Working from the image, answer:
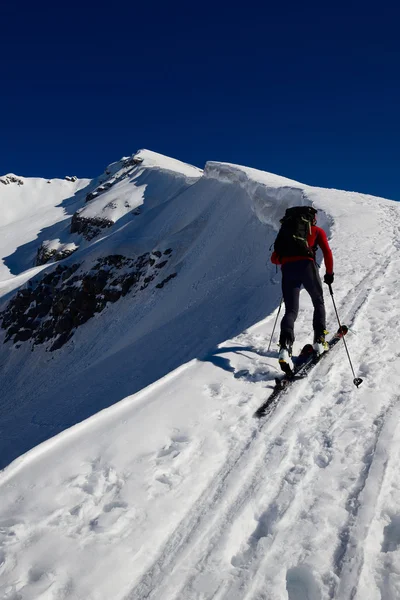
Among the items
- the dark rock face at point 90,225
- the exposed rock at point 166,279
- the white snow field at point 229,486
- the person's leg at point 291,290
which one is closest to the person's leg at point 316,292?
the person's leg at point 291,290

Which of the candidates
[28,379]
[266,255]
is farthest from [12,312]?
[266,255]

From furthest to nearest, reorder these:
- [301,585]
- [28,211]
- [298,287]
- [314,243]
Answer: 1. [28,211]
2. [314,243]
3. [298,287]
4. [301,585]

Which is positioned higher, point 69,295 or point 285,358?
point 69,295

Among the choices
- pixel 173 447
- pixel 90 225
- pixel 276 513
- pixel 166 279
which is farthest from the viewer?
pixel 90 225

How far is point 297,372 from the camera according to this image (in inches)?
186

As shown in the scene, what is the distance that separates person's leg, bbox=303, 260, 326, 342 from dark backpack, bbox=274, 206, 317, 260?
205 millimetres

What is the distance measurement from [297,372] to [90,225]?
64157 mm

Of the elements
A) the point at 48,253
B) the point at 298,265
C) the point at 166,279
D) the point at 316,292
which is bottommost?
the point at 316,292

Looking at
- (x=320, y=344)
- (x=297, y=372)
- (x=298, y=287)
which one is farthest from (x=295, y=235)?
(x=297, y=372)

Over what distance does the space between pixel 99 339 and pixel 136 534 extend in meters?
26.2

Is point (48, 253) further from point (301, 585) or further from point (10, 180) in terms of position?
point (10, 180)

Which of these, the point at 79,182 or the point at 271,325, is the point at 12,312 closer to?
the point at 271,325

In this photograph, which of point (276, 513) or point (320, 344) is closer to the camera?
point (276, 513)

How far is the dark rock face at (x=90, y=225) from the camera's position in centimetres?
6206
